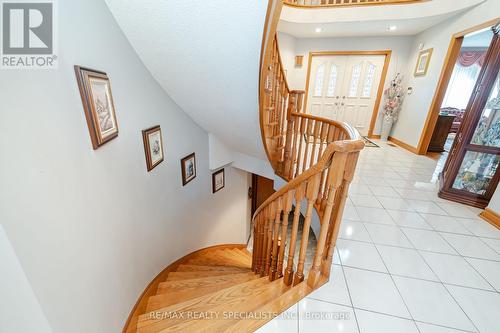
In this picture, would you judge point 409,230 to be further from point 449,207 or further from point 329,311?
point 329,311

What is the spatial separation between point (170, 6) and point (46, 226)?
50.0 inches

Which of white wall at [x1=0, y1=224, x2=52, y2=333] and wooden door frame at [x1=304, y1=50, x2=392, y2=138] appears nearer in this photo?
white wall at [x1=0, y1=224, x2=52, y2=333]

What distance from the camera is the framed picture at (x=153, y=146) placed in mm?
1791

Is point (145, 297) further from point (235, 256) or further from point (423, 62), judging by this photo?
point (423, 62)

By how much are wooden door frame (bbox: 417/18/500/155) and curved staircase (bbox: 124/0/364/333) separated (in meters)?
2.92

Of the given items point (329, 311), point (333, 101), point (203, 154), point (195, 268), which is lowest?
point (195, 268)

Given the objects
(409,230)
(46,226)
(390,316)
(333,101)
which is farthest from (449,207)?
(333,101)

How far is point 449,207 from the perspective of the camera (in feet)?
7.36

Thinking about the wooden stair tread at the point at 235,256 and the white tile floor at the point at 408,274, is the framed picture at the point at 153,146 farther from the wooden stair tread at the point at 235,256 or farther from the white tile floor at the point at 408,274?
the wooden stair tread at the point at 235,256

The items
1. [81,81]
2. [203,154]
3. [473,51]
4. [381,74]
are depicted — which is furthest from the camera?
[473,51]

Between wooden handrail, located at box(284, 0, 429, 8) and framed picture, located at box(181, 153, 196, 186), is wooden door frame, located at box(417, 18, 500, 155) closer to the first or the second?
wooden handrail, located at box(284, 0, 429, 8)

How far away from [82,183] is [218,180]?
8.53 ft

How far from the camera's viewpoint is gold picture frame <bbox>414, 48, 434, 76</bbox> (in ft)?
13.3

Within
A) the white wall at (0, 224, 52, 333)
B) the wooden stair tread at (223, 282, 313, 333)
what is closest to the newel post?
the wooden stair tread at (223, 282, 313, 333)
